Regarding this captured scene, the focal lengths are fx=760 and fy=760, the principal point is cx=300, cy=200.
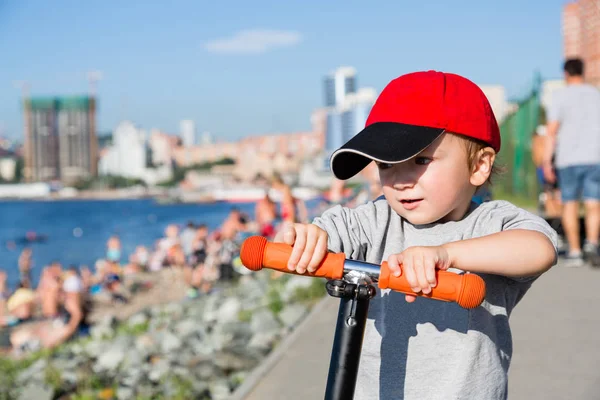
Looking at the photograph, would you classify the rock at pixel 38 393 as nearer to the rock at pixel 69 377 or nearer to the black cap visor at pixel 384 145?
the rock at pixel 69 377

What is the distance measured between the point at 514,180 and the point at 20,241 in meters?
52.2

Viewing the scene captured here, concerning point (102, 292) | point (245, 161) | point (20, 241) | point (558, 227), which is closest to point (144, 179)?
point (245, 161)

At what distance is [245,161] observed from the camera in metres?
131

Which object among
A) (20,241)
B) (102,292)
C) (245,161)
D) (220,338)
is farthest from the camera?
(245,161)

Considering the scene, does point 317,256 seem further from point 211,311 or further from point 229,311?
point 211,311

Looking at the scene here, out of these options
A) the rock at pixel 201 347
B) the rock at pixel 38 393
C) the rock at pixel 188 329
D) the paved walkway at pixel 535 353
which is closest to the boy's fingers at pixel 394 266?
the paved walkway at pixel 535 353

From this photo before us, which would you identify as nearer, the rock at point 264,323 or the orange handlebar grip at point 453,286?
the orange handlebar grip at point 453,286

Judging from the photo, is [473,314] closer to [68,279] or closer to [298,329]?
[298,329]

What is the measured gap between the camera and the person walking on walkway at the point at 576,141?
22.3 ft

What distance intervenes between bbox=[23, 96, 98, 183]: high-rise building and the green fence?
14915cm

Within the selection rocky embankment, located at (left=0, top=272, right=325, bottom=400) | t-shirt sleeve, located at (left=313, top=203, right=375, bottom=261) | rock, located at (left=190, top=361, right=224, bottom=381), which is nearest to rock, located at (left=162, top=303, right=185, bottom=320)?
rocky embankment, located at (left=0, top=272, right=325, bottom=400)

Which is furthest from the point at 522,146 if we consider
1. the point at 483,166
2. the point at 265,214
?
the point at 483,166

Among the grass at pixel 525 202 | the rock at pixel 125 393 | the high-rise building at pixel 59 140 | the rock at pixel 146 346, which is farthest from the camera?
the high-rise building at pixel 59 140

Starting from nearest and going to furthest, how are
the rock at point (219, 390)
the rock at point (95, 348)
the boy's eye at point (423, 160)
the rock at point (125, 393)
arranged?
the boy's eye at point (423, 160) < the rock at point (219, 390) < the rock at point (125, 393) < the rock at point (95, 348)
